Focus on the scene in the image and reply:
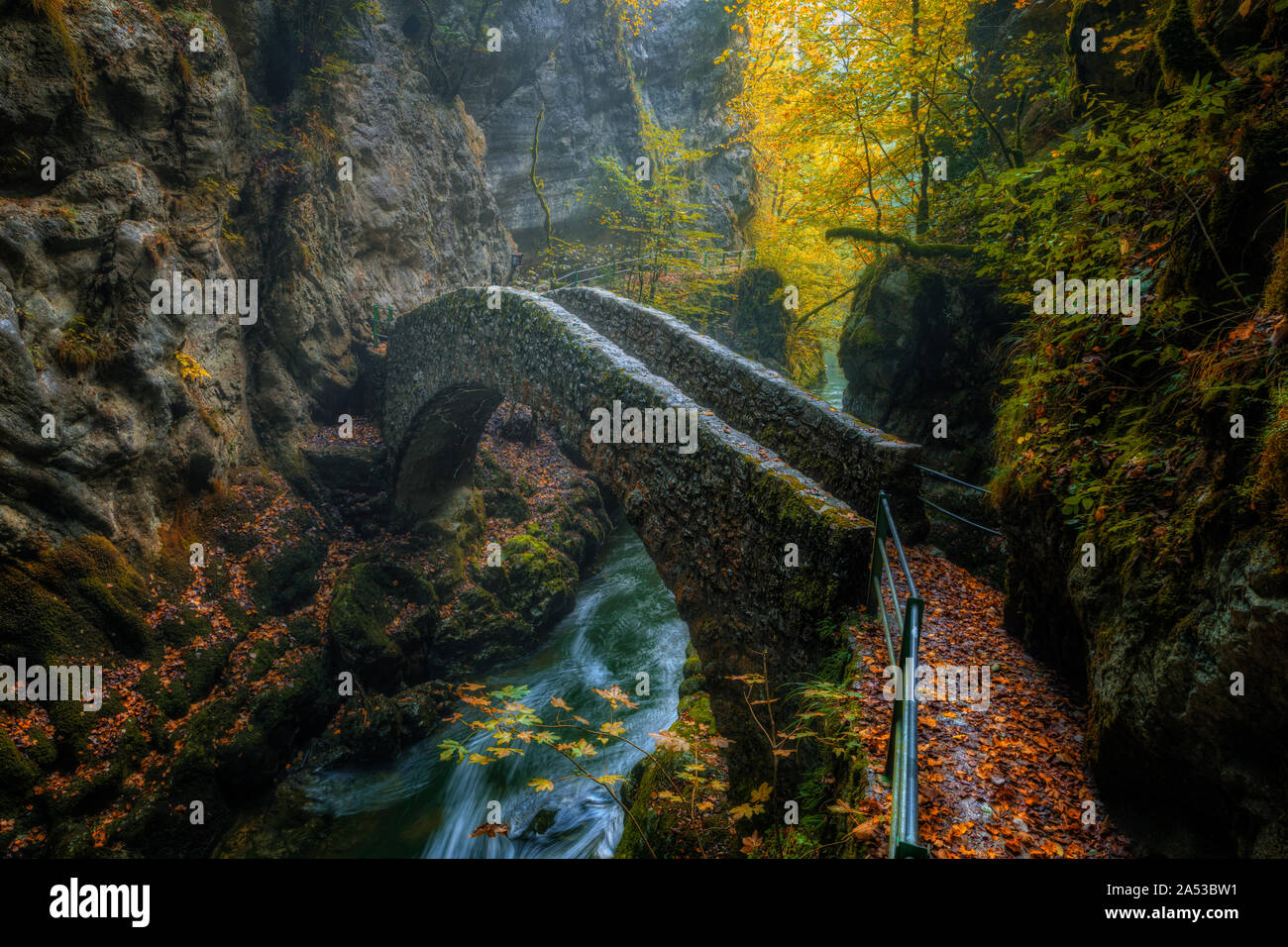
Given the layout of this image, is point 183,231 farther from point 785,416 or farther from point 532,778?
point 532,778

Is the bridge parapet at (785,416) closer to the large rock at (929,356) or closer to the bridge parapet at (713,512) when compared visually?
the bridge parapet at (713,512)

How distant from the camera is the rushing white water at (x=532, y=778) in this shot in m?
7.64

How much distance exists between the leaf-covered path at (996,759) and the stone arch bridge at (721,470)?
0.93 metres

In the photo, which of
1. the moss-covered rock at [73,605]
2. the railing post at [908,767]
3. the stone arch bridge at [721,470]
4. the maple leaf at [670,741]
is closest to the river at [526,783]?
the maple leaf at [670,741]

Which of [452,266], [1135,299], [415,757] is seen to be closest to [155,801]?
[415,757]

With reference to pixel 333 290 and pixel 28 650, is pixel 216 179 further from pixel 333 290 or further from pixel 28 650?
pixel 28 650

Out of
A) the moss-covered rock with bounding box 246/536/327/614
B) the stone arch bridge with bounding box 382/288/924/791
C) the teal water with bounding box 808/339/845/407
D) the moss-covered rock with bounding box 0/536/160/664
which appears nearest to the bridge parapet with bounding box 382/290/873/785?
the stone arch bridge with bounding box 382/288/924/791

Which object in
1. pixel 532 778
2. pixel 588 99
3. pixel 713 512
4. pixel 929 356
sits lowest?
pixel 532 778

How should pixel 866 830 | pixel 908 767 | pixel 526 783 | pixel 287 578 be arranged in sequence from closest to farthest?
1. pixel 908 767
2. pixel 866 830
3. pixel 526 783
4. pixel 287 578

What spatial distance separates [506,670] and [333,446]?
6269 millimetres

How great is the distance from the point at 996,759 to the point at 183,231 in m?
12.7

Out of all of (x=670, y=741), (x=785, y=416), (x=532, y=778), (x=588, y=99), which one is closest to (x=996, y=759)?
(x=670, y=741)

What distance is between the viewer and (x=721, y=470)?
219 inches

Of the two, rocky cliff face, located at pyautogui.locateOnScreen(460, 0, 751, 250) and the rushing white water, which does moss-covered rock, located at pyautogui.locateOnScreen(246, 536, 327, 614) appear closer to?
the rushing white water
